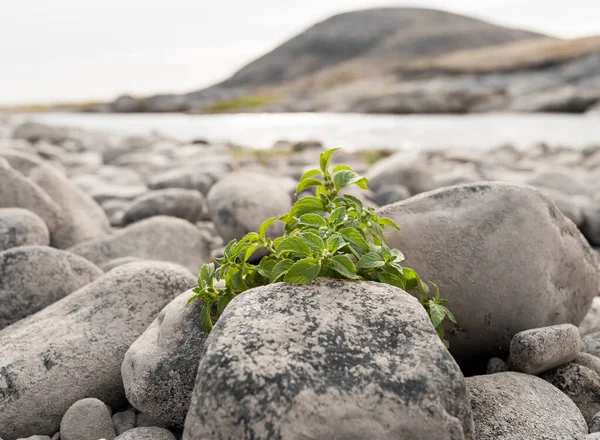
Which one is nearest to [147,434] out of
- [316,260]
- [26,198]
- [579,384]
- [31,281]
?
[316,260]

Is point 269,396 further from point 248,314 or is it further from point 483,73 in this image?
point 483,73

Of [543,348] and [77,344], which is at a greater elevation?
[77,344]

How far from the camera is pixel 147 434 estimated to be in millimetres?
2527

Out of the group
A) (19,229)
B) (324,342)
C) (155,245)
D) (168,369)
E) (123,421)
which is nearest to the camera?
(324,342)

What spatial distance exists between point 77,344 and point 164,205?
120 inches

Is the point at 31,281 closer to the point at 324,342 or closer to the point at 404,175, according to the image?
the point at 324,342

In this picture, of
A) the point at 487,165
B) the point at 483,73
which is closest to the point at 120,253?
the point at 487,165

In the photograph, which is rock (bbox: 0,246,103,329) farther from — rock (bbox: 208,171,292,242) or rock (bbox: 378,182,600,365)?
rock (bbox: 378,182,600,365)

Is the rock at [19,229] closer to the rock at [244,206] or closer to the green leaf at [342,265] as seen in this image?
the rock at [244,206]

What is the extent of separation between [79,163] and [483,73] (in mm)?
Answer: 63490

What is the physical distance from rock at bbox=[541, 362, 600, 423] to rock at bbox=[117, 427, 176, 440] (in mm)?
1837

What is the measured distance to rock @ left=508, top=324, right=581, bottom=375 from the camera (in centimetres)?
287

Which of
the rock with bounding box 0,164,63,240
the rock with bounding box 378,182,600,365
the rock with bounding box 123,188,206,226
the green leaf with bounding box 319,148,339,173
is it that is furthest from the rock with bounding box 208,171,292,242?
the green leaf with bounding box 319,148,339,173

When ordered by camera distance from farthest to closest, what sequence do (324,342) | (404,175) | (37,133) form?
(37,133)
(404,175)
(324,342)
